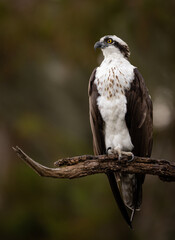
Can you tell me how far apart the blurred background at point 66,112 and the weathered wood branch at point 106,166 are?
14.2ft

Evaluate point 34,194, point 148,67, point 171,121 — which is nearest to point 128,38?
point 148,67

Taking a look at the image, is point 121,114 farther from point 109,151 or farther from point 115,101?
point 109,151

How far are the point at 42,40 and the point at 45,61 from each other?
0.63 metres

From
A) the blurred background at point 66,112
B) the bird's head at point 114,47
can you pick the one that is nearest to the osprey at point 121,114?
the bird's head at point 114,47

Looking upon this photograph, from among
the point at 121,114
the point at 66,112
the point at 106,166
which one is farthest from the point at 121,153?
the point at 66,112

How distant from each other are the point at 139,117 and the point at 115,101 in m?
0.39

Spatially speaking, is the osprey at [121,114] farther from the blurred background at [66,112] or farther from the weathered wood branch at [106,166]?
the blurred background at [66,112]

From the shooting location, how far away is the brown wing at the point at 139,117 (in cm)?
562

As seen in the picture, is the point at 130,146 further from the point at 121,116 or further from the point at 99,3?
the point at 99,3

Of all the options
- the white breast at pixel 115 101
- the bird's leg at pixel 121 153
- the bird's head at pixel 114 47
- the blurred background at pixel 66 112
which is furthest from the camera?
the blurred background at pixel 66 112

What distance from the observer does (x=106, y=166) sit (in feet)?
16.9

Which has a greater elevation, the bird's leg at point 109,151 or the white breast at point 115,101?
the white breast at point 115,101

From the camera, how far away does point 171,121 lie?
10055 millimetres

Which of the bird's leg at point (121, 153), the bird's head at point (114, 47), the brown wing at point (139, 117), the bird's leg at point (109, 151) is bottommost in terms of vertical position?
the bird's leg at point (121, 153)
